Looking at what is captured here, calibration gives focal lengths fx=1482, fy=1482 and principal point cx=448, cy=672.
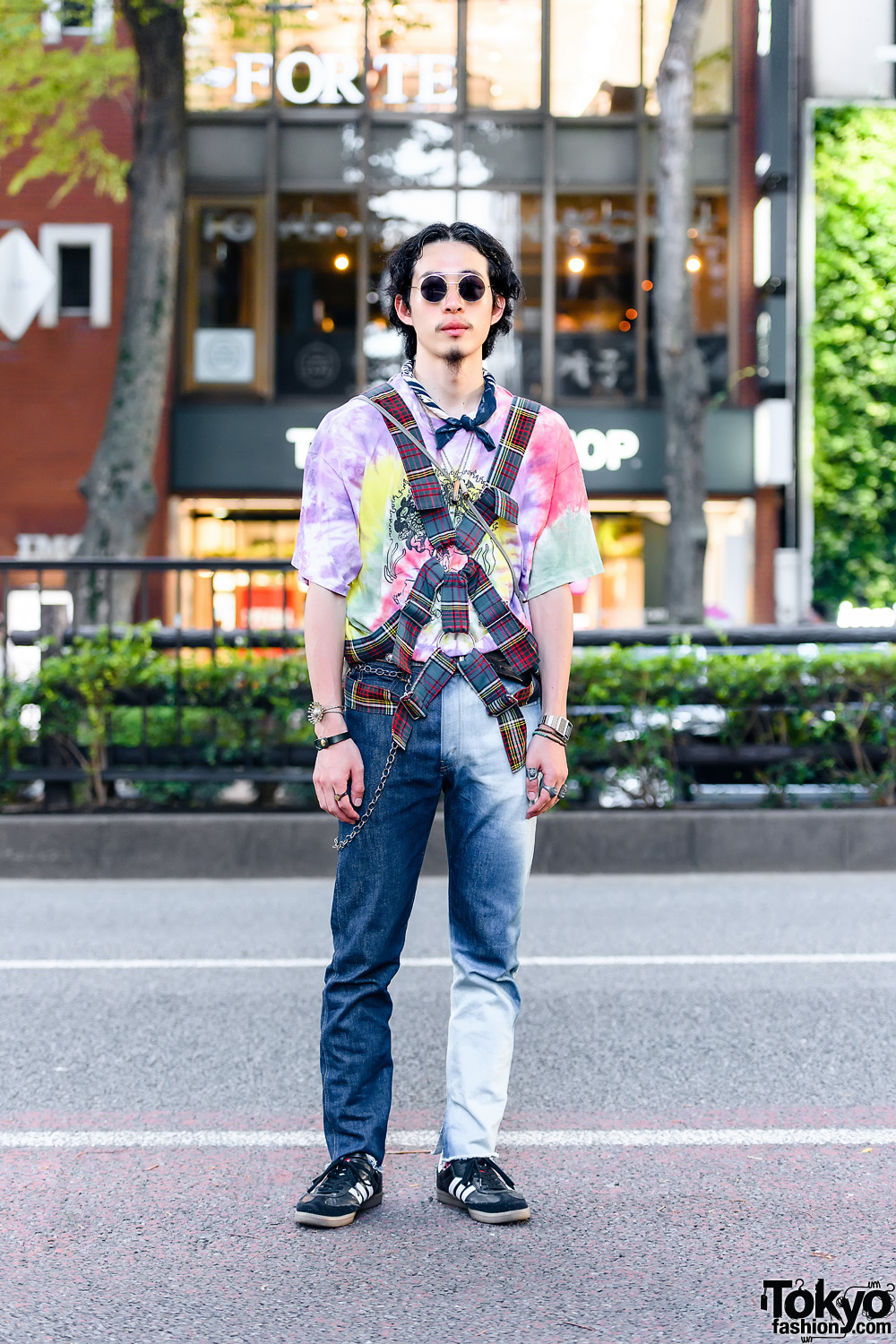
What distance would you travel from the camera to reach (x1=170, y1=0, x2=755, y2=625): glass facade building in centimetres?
2069

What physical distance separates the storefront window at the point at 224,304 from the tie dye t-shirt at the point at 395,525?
59.9 feet

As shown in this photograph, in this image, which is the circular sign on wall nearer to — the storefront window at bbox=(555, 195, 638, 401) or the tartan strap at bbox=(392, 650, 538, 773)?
the storefront window at bbox=(555, 195, 638, 401)

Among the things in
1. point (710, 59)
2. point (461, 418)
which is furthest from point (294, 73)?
point (461, 418)

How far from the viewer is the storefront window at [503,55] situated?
818 inches

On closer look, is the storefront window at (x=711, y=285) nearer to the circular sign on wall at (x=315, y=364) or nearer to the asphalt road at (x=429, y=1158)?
the circular sign on wall at (x=315, y=364)

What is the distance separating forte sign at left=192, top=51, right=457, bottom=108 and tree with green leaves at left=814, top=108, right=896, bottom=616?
544 centimetres

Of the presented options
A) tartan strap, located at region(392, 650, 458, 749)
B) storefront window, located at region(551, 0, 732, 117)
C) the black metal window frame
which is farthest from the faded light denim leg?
storefront window, located at region(551, 0, 732, 117)

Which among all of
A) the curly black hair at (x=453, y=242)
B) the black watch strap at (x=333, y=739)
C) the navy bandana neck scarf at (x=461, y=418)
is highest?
Answer: the curly black hair at (x=453, y=242)

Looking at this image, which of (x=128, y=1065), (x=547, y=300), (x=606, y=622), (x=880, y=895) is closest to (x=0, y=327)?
(x=547, y=300)

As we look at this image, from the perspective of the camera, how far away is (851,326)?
21.1 metres

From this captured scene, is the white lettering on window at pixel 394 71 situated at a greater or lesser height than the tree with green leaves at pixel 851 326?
greater

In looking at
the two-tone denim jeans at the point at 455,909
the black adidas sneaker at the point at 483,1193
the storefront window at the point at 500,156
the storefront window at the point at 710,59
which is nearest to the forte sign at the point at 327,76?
the storefront window at the point at 500,156

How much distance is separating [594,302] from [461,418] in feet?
61.5

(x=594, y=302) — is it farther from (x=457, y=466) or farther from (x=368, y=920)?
(x=368, y=920)
